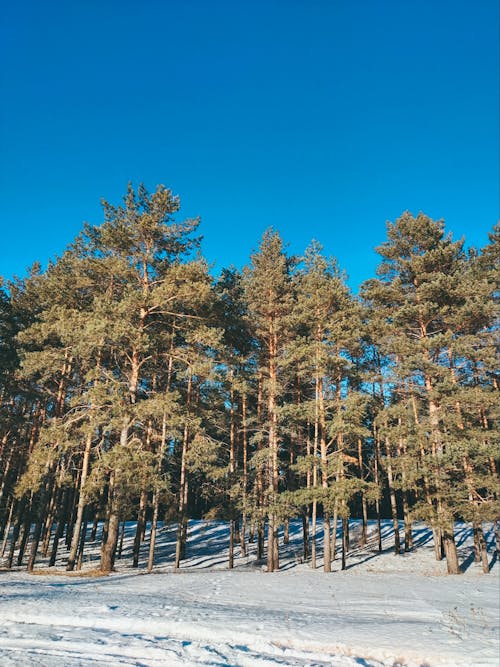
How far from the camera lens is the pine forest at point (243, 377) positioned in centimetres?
1484

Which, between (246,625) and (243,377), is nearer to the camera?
(246,625)

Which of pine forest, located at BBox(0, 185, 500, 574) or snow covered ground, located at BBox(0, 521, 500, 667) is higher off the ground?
pine forest, located at BBox(0, 185, 500, 574)

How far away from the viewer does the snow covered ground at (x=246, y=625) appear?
15.9 ft

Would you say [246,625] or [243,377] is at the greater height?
[243,377]

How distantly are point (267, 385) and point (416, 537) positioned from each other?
16.8 meters

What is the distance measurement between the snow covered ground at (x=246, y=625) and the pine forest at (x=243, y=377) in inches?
152

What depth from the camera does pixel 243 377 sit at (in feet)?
60.1

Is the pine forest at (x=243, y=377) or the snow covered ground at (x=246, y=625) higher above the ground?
the pine forest at (x=243, y=377)

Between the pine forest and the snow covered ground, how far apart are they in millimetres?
3870

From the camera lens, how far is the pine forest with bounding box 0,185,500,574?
48.7 ft

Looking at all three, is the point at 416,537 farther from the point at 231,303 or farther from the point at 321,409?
the point at 231,303

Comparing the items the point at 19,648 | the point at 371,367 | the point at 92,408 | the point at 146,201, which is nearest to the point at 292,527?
the point at 371,367

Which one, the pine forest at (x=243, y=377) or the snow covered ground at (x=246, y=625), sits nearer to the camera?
the snow covered ground at (x=246, y=625)

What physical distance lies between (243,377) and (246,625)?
12.4 meters
